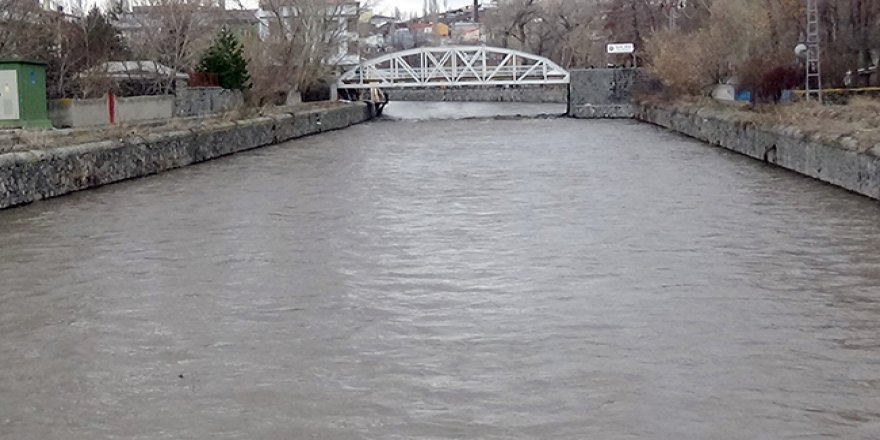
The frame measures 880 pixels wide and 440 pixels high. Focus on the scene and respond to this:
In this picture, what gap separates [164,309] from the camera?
1232cm

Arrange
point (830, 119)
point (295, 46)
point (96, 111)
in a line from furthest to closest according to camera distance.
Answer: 1. point (295, 46)
2. point (96, 111)
3. point (830, 119)

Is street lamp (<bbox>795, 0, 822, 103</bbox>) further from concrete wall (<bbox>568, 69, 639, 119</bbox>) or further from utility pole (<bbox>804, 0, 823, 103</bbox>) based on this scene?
concrete wall (<bbox>568, 69, 639, 119</bbox>)

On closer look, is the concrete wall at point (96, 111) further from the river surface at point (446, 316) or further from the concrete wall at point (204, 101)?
the river surface at point (446, 316)

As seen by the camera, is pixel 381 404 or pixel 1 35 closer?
pixel 381 404

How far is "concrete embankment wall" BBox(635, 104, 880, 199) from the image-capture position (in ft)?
70.2

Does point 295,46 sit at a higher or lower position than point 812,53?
higher

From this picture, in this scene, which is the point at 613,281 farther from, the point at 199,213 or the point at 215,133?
the point at 215,133

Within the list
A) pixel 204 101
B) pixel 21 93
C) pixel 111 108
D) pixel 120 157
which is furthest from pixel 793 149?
pixel 204 101

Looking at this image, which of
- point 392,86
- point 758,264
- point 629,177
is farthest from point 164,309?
point 392,86

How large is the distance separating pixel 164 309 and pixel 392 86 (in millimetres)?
53195

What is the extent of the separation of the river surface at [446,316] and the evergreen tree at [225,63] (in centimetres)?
2045

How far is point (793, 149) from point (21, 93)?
63.1ft

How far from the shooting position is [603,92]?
61.5 metres

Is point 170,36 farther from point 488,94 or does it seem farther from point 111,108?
point 488,94
